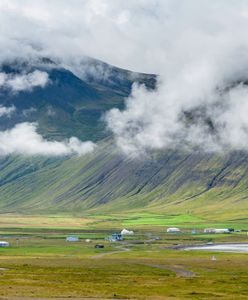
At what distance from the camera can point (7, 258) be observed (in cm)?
19300

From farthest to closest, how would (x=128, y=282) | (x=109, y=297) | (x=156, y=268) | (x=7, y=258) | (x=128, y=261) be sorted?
(x=7, y=258) < (x=128, y=261) < (x=156, y=268) < (x=128, y=282) < (x=109, y=297)

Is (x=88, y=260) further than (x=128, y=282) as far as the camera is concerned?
Yes

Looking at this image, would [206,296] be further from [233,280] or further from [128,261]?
[128,261]

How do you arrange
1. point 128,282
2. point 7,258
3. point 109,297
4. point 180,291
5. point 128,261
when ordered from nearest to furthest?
point 109,297
point 180,291
point 128,282
point 128,261
point 7,258

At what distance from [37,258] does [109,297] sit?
272 feet

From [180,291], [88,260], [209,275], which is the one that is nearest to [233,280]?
[209,275]

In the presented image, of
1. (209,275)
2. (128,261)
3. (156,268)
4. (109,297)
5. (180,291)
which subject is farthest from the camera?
(128,261)

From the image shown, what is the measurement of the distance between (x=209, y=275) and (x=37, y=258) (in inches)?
2402

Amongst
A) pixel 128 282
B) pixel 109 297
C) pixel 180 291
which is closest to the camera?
pixel 109 297

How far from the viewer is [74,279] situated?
450 ft

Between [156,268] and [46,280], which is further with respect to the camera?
[156,268]

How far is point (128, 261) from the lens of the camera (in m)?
181

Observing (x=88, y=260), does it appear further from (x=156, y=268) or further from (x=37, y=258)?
(x=156, y=268)

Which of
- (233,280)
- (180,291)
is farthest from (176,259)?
(180,291)
